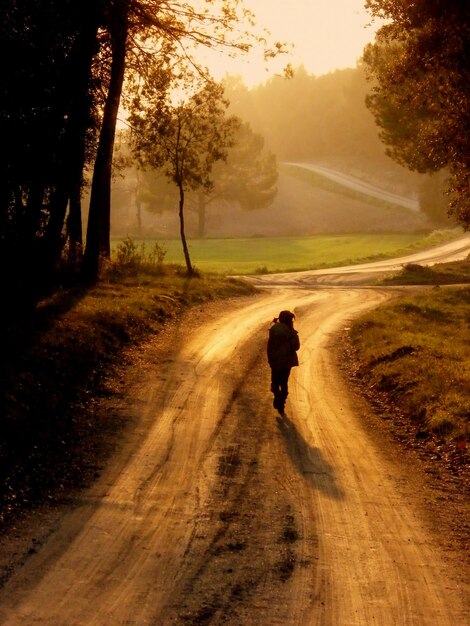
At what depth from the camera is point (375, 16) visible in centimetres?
2209

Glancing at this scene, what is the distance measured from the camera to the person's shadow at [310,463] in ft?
35.0

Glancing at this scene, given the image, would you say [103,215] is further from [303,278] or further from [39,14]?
[303,278]

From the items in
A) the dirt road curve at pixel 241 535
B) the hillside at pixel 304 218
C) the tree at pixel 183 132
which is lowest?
the dirt road curve at pixel 241 535

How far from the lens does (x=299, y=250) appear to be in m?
80.0

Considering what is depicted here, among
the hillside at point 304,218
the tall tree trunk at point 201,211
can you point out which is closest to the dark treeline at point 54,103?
the tall tree trunk at point 201,211

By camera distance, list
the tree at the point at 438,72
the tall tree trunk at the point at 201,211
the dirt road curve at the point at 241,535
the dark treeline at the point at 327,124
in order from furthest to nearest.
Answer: the dark treeline at the point at 327,124, the tall tree trunk at the point at 201,211, the tree at the point at 438,72, the dirt road curve at the point at 241,535

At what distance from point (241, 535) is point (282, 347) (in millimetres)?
6805

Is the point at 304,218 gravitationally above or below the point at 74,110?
below

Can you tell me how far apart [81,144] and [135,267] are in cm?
1328

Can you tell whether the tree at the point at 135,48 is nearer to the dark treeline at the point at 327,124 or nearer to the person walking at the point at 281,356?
the person walking at the point at 281,356

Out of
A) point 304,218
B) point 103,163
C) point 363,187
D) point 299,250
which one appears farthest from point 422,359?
point 363,187

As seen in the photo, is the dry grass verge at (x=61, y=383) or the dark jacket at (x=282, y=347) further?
the dark jacket at (x=282, y=347)

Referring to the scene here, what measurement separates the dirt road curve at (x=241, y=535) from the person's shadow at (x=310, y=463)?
0.03 meters

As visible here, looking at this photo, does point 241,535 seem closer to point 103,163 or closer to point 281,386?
point 281,386
